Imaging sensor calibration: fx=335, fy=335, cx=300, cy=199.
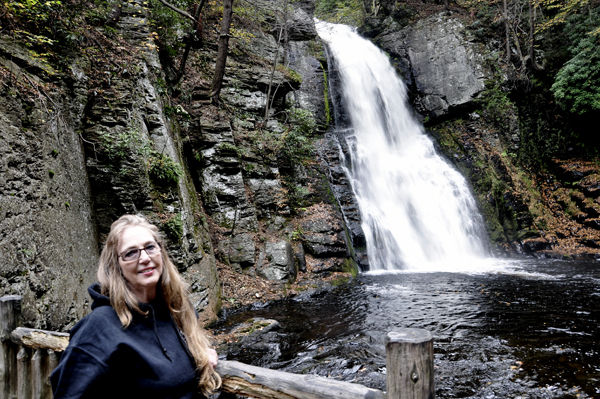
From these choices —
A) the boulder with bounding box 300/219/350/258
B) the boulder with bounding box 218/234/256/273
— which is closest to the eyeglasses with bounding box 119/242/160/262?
the boulder with bounding box 218/234/256/273

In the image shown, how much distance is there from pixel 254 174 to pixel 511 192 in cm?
1137

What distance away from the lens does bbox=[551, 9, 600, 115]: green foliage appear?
13.3 m

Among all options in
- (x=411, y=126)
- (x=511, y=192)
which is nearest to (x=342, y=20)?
(x=411, y=126)

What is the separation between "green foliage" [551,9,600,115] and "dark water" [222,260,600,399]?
7817 mm

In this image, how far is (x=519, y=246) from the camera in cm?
1359

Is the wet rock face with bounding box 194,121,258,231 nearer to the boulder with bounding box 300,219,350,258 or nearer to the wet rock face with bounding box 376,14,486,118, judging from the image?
the boulder with bounding box 300,219,350,258

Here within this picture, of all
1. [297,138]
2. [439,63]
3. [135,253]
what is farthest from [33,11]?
[439,63]

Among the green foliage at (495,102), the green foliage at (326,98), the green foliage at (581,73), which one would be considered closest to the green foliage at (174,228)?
the green foliage at (326,98)

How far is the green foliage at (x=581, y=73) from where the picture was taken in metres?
13.3

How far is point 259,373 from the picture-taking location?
1.87 meters

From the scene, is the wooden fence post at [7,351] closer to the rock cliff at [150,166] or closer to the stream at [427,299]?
the rock cliff at [150,166]

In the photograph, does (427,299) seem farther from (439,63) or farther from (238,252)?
(439,63)

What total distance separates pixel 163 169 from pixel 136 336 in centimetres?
608

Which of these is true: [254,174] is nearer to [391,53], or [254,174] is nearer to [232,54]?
[232,54]
